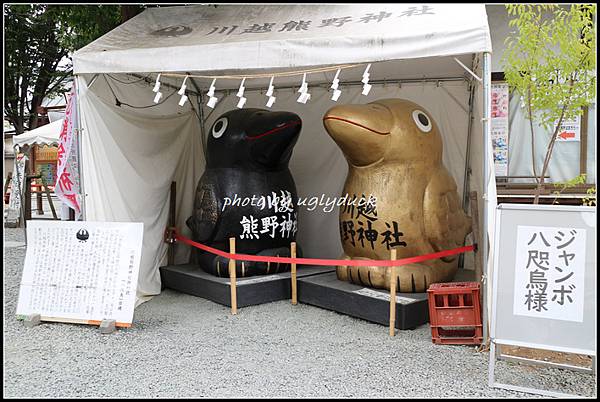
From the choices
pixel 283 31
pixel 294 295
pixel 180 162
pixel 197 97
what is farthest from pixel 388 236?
pixel 197 97

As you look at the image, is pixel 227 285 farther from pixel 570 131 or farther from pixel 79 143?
pixel 570 131

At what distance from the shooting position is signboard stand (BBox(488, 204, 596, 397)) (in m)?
3.17

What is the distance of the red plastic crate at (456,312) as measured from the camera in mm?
4012

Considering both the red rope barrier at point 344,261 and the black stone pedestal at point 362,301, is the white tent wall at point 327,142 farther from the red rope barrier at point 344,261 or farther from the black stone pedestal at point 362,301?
the red rope barrier at point 344,261

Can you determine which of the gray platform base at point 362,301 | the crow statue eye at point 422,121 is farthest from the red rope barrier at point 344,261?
the crow statue eye at point 422,121

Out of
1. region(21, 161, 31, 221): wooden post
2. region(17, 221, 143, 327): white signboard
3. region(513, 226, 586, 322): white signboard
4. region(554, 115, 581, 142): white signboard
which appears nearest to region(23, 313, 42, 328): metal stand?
region(17, 221, 143, 327): white signboard

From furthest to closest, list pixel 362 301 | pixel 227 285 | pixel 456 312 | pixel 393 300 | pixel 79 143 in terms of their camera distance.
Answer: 1. pixel 227 285
2. pixel 79 143
3. pixel 362 301
4. pixel 393 300
5. pixel 456 312

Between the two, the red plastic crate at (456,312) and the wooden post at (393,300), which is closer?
the red plastic crate at (456,312)

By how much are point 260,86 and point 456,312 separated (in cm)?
399

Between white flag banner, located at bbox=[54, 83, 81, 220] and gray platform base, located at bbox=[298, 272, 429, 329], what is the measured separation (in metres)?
2.27

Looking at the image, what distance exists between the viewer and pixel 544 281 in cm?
327

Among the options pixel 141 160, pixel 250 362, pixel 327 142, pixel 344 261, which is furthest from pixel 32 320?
pixel 327 142

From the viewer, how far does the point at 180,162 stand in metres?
6.47

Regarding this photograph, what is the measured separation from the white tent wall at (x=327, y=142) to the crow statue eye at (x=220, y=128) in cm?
121
